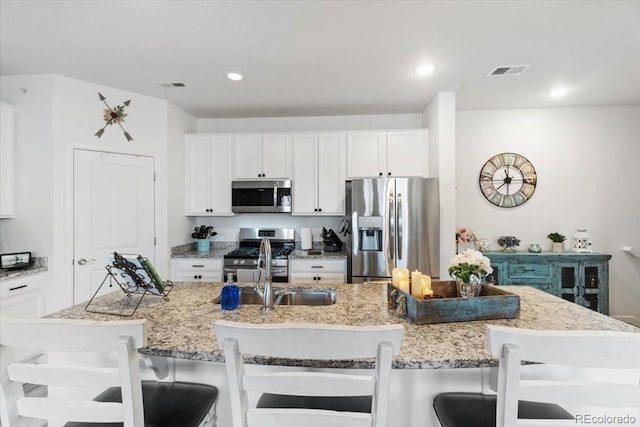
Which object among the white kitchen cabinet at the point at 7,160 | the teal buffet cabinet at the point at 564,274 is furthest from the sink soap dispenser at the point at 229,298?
the teal buffet cabinet at the point at 564,274

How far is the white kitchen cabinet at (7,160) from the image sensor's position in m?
2.79

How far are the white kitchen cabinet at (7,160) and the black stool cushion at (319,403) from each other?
313 cm

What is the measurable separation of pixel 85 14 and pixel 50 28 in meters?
0.39

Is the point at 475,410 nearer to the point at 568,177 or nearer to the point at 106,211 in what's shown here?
the point at 106,211

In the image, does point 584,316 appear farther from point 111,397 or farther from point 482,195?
point 482,195

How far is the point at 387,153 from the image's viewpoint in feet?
12.3

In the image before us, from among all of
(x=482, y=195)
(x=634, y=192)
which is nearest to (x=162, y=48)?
(x=482, y=195)

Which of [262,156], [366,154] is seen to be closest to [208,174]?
[262,156]

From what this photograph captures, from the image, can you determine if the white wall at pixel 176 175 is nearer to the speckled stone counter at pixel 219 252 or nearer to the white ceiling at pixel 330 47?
Answer: the speckled stone counter at pixel 219 252

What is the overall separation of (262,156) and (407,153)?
1.74m

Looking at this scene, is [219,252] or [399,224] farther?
[219,252]

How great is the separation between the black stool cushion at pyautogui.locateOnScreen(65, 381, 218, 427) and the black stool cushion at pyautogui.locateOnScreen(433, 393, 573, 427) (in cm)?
85

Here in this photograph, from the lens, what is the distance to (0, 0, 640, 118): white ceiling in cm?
196

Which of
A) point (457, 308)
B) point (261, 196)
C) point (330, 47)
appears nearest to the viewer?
point (457, 308)
